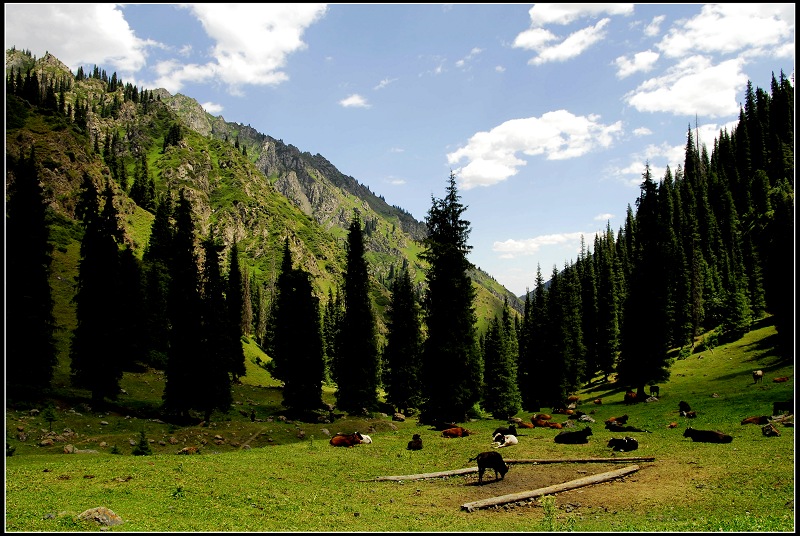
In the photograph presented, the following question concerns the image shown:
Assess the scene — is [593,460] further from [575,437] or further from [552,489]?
[552,489]

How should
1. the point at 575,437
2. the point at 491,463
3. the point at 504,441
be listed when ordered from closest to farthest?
1. the point at 491,463
2. the point at 575,437
3. the point at 504,441

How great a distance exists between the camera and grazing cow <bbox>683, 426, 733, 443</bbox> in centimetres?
2411

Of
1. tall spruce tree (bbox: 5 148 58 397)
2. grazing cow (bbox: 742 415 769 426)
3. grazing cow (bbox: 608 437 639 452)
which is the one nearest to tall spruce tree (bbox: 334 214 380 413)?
tall spruce tree (bbox: 5 148 58 397)

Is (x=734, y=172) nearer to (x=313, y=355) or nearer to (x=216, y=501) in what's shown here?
Result: (x=313, y=355)

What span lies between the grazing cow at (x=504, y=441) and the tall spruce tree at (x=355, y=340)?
107ft

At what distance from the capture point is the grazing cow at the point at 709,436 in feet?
79.1

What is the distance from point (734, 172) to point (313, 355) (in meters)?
189

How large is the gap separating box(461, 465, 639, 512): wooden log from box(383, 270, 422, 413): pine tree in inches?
1829

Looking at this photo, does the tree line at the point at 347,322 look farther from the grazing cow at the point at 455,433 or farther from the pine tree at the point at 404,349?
the grazing cow at the point at 455,433

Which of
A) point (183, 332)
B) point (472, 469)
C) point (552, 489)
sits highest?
point (183, 332)

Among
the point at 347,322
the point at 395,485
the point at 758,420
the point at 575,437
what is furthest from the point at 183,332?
the point at 758,420

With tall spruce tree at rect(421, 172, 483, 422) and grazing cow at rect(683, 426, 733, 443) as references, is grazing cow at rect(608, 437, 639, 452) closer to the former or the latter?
grazing cow at rect(683, 426, 733, 443)

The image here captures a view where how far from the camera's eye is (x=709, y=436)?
24.6 metres

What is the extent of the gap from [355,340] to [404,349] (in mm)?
8893
